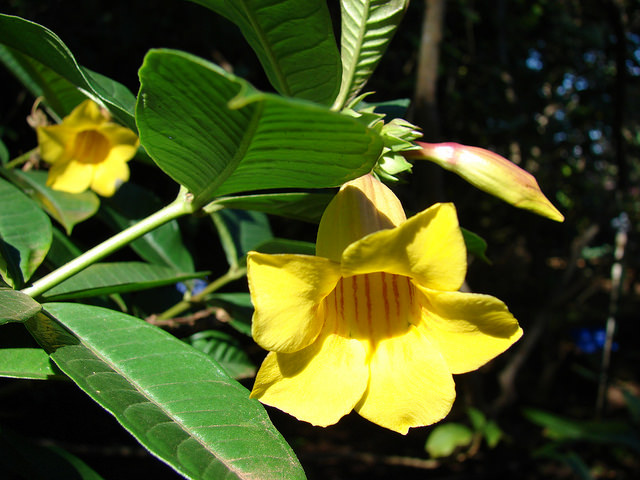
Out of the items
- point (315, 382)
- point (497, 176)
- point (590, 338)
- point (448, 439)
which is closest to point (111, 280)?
point (315, 382)

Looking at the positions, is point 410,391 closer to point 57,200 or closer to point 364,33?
point 364,33

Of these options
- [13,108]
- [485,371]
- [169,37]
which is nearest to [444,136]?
[169,37]

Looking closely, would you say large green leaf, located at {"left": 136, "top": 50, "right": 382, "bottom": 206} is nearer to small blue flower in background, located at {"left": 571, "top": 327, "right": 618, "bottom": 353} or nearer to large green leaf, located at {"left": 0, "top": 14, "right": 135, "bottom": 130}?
large green leaf, located at {"left": 0, "top": 14, "right": 135, "bottom": 130}

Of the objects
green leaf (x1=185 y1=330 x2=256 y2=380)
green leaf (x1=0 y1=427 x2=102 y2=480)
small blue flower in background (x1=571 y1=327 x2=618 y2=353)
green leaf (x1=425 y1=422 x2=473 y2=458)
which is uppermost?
green leaf (x1=0 y1=427 x2=102 y2=480)

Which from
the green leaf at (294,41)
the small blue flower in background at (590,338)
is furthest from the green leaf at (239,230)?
the small blue flower in background at (590,338)

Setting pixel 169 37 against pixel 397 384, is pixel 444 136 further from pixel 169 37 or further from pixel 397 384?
pixel 397 384

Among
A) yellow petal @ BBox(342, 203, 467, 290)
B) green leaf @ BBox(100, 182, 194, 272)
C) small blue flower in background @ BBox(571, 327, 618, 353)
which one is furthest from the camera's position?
small blue flower in background @ BBox(571, 327, 618, 353)

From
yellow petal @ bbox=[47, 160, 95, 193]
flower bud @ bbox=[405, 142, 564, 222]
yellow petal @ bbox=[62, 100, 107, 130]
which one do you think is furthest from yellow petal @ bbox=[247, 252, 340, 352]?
yellow petal @ bbox=[62, 100, 107, 130]

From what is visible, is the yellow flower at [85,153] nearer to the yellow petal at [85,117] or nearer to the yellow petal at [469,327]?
the yellow petal at [85,117]
